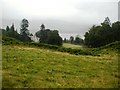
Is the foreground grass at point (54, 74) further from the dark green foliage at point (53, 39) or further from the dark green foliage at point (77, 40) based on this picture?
the dark green foliage at point (77, 40)

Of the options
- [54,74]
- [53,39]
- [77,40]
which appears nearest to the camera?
[54,74]

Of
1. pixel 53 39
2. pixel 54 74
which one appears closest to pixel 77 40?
pixel 53 39

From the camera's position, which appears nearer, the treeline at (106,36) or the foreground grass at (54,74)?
the foreground grass at (54,74)

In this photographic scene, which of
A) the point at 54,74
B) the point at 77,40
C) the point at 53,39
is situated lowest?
the point at 54,74

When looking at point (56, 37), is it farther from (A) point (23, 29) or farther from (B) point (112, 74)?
(B) point (112, 74)

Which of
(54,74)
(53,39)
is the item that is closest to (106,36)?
(53,39)

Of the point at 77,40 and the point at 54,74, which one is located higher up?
the point at 77,40

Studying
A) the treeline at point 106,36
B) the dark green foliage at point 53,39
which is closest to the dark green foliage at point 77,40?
the treeline at point 106,36

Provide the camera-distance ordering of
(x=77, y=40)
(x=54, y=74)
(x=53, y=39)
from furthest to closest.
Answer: (x=77, y=40)
(x=53, y=39)
(x=54, y=74)

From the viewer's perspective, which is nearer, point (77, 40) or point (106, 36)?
point (106, 36)

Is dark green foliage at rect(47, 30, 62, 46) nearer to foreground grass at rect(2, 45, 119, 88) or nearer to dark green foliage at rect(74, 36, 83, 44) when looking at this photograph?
foreground grass at rect(2, 45, 119, 88)

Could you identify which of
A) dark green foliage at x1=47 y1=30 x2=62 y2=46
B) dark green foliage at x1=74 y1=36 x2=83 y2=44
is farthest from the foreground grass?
dark green foliage at x1=74 y1=36 x2=83 y2=44

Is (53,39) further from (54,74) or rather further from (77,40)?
(77,40)

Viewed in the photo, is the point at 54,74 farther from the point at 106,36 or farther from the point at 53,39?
the point at 106,36
